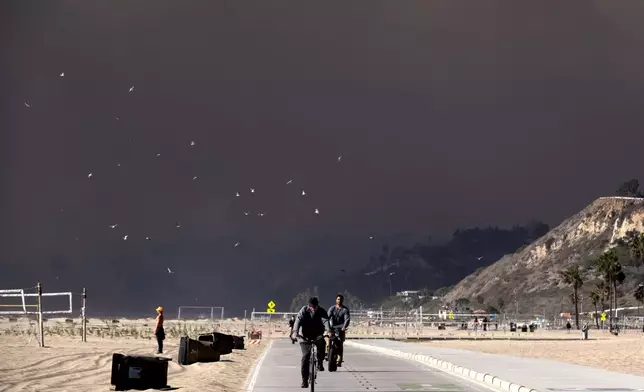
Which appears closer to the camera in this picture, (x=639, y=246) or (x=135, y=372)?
(x=135, y=372)

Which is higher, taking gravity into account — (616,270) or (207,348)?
(616,270)

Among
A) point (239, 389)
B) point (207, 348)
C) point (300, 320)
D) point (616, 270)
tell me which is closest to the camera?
point (300, 320)

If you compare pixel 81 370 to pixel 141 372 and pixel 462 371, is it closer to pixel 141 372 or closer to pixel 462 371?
pixel 141 372

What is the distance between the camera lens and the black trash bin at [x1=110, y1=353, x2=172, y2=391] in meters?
25.4

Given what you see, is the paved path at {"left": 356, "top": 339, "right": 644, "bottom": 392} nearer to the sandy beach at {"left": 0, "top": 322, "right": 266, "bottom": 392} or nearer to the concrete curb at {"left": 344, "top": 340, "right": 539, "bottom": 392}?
the concrete curb at {"left": 344, "top": 340, "right": 539, "bottom": 392}

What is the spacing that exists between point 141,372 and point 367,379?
20.7 feet

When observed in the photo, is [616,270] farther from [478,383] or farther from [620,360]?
[478,383]

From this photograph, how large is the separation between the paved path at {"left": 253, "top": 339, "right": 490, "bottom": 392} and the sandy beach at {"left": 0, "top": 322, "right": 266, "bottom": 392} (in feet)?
3.28

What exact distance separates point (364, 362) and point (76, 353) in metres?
12.8

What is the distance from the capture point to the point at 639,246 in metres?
168

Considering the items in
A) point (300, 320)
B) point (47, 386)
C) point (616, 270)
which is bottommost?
point (47, 386)

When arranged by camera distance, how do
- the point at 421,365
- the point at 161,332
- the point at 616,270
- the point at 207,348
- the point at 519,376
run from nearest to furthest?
the point at 519,376
the point at 421,365
the point at 207,348
the point at 161,332
the point at 616,270

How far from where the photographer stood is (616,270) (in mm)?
163125

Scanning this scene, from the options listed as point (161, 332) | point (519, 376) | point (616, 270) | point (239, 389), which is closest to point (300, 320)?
point (239, 389)
